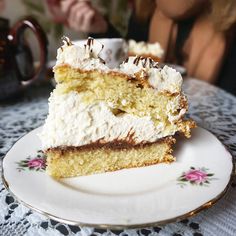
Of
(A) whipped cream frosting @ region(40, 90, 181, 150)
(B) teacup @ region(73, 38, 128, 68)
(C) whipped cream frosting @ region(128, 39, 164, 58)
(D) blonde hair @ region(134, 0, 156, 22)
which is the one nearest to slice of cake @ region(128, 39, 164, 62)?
(C) whipped cream frosting @ region(128, 39, 164, 58)

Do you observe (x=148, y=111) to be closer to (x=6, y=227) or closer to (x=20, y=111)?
(x=6, y=227)

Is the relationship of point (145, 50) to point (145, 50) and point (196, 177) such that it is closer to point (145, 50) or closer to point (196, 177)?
point (145, 50)

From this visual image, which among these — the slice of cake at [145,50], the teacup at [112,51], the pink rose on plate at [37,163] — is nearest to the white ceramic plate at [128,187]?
the pink rose on plate at [37,163]

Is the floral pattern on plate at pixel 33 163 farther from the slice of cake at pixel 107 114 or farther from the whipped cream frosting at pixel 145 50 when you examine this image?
the whipped cream frosting at pixel 145 50

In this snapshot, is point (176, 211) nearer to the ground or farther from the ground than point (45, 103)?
farther from the ground

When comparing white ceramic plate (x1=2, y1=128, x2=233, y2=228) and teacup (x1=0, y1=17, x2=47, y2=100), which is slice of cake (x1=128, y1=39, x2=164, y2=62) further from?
white ceramic plate (x1=2, y1=128, x2=233, y2=228)

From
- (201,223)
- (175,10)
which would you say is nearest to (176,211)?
(201,223)

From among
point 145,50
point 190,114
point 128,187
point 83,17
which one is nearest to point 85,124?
point 128,187
